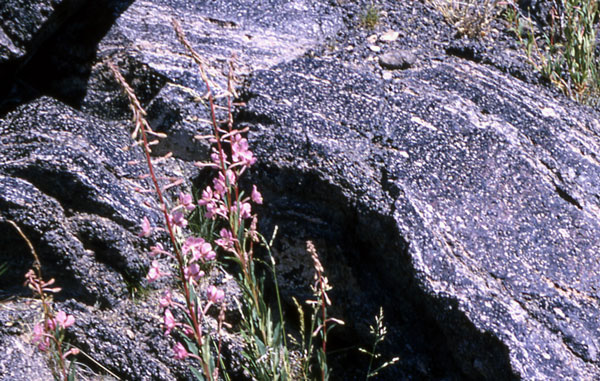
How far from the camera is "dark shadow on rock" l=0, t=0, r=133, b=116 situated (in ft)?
11.2

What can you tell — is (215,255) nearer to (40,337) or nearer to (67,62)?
(40,337)

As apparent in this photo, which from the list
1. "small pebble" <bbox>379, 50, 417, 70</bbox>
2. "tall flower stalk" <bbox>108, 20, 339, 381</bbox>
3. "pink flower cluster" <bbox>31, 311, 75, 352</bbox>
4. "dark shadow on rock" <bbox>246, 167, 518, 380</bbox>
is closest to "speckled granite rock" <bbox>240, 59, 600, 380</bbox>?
"dark shadow on rock" <bbox>246, 167, 518, 380</bbox>

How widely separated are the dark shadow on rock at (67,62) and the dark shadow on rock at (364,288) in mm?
1287

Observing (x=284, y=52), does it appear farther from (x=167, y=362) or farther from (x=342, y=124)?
(x=167, y=362)

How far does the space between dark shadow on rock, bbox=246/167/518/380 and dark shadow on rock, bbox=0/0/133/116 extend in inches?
50.7

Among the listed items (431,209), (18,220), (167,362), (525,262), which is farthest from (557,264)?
(18,220)

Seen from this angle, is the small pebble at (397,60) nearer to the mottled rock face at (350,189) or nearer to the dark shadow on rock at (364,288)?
the mottled rock face at (350,189)

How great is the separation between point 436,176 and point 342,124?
0.55 meters

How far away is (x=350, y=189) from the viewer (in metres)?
2.83

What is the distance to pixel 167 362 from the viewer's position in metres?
2.79

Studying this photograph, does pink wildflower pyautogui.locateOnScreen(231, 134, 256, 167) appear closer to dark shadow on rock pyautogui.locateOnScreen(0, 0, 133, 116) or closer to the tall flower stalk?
the tall flower stalk

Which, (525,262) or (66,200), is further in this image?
(66,200)

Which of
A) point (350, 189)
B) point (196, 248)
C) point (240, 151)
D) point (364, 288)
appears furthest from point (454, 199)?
point (196, 248)

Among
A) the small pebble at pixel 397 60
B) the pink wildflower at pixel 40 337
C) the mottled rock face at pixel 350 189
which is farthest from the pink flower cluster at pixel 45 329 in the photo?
the small pebble at pixel 397 60
